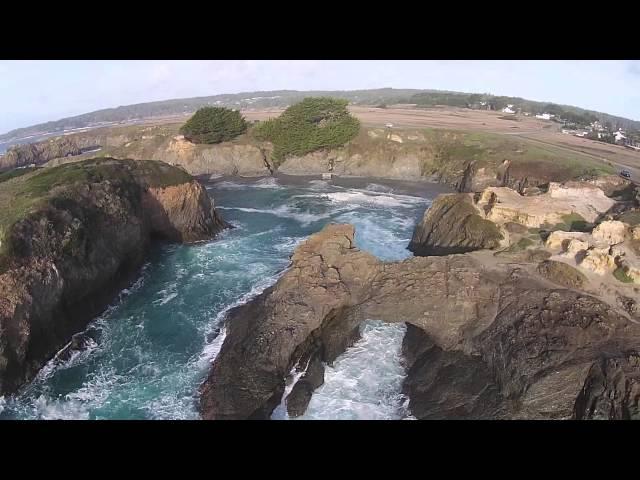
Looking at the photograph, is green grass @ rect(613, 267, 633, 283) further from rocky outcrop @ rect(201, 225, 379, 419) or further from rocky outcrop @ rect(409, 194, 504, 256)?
rocky outcrop @ rect(201, 225, 379, 419)

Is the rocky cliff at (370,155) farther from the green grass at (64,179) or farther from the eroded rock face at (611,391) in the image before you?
the eroded rock face at (611,391)

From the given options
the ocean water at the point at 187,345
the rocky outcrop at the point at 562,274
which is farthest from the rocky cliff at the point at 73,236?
the rocky outcrop at the point at 562,274

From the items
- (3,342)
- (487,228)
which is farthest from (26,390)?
(487,228)

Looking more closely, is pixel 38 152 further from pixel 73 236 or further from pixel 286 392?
pixel 286 392

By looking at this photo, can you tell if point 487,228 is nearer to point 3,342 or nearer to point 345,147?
point 3,342

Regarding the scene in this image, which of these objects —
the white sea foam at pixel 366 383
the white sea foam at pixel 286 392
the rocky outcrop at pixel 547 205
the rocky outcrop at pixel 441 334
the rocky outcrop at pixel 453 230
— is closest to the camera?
the rocky outcrop at pixel 441 334
